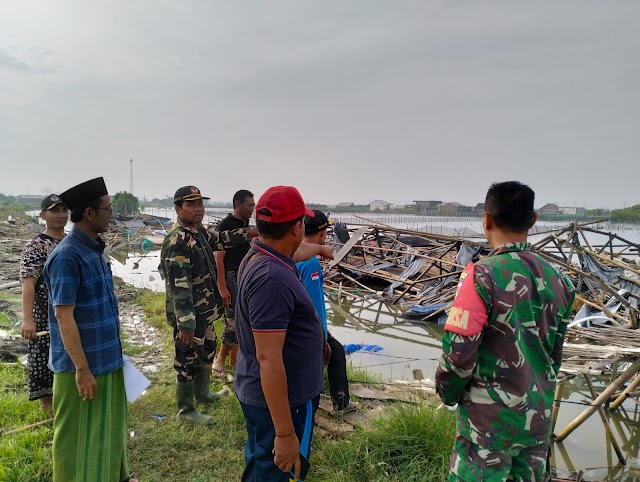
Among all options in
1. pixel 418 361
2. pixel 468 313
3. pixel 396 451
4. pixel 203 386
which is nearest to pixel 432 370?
pixel 418 361

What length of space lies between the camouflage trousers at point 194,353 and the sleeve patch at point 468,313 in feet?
7.83

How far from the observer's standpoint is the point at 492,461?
63.0 inches

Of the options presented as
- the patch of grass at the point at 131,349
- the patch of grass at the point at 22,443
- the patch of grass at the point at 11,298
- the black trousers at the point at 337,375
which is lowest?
the patch of grass at the point at 11,298

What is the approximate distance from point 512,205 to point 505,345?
54cm

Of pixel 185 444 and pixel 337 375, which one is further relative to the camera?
pixel 337 375

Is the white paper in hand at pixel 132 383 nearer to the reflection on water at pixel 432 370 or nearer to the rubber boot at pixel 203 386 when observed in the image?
the rubber boot at pixel 203 386

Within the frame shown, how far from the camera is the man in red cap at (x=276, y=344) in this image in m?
1.59

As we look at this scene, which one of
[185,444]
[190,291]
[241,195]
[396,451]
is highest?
[241,195]

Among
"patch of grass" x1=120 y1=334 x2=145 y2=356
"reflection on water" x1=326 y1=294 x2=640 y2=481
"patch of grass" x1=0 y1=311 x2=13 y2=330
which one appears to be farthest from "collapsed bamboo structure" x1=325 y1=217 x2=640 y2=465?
"patch of grass" x1=0 y1=311 x2=13 y2=330

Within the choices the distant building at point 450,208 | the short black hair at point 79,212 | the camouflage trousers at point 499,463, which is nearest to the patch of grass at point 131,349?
the short black hair at point 79,212

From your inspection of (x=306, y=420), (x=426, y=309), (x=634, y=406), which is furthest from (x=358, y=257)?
(x=306, y=420)

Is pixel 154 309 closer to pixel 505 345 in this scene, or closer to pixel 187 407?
pixel 187 407

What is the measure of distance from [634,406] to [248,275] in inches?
→ 219

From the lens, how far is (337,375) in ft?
11.7
